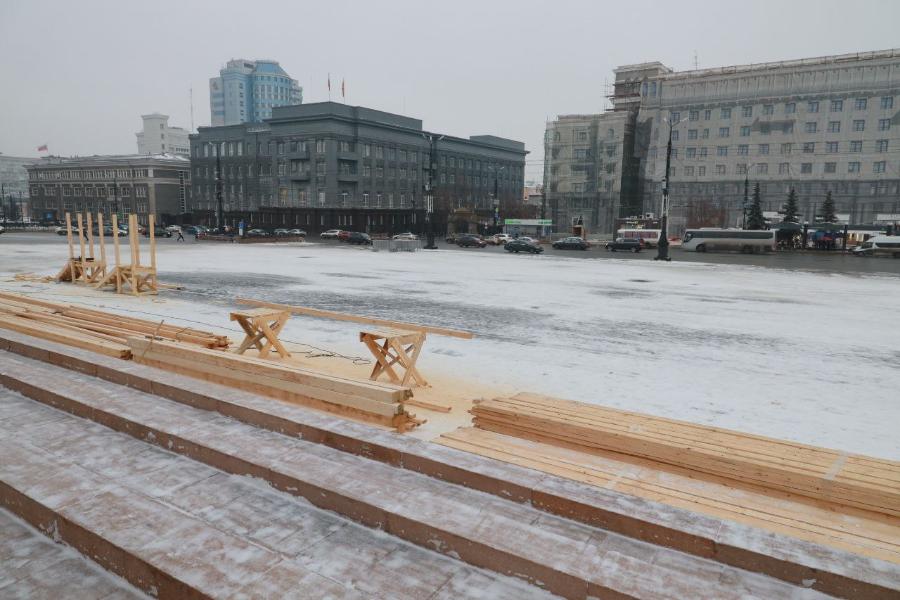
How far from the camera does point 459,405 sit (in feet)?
25.7

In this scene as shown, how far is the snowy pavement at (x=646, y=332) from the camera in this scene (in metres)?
8.23

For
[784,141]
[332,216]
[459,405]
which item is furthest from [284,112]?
[459,405]

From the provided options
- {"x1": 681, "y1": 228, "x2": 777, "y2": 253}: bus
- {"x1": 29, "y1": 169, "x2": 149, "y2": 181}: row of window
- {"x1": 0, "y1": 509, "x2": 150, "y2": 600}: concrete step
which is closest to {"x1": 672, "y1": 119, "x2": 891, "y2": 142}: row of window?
{"x1": 681, "y1": 228, "x2": 777, "y2": 253}: bus

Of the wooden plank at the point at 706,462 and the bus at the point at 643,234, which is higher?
the bus at the point at 643,234

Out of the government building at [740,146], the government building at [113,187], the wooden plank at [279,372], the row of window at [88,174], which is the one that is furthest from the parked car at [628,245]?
the row of window at [88,174]

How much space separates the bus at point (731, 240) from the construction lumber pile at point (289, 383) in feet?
172

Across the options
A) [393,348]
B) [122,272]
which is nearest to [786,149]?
[122,272]

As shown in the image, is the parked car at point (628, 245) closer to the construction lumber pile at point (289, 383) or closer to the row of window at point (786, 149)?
the row of window at point (786, 149)

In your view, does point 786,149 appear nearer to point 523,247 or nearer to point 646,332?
point 523,247

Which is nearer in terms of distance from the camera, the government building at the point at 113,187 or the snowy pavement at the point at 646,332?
the snowy pavement at the point at 646,332

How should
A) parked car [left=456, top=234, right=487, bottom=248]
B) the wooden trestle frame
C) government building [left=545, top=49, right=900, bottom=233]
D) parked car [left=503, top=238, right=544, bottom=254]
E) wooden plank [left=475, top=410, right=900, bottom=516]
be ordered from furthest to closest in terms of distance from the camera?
government building [left=545, top=49, right=900, bottom=233], parked car [left=456, top=234, right=487, bottom=248], parked car [left=503, top=238, right=544, bottom=254], the wooden trestle frame, wooden plank [left=475, top=410, right=900, bottom=516]

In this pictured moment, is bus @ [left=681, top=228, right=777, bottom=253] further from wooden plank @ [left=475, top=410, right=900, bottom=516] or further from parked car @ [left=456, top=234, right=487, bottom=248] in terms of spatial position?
wooden plank @ [left=475, top=410, right=900, bottom=516]

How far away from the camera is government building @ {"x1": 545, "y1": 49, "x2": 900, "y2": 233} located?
72250mm

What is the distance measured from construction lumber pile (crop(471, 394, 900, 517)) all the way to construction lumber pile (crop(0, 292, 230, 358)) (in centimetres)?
568
